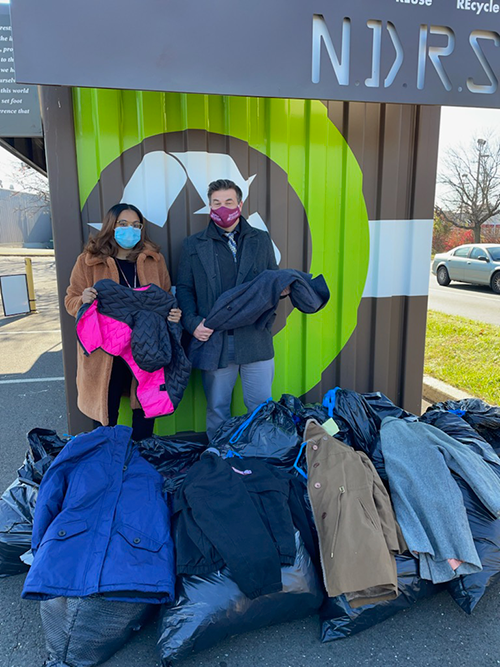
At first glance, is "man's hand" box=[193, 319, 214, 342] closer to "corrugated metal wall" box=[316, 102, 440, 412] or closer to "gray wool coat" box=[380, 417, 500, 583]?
"gray wool coat" box=[380, 417, 500, 583]

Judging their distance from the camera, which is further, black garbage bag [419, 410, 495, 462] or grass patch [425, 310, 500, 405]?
grass patch [425, 310, 500, 405]

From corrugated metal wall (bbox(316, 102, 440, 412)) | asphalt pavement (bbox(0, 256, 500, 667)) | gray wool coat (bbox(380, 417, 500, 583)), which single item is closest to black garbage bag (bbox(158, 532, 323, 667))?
asphalt pavement (bbox(0, 256, 500, 667))

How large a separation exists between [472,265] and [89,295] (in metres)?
15.3

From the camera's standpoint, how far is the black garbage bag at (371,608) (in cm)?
202

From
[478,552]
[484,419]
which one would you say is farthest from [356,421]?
[478,552]

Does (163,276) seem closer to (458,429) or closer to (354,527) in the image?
(354,527)

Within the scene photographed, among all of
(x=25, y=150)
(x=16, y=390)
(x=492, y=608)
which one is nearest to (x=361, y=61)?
(x=492, y=608)

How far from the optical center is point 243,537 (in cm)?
194

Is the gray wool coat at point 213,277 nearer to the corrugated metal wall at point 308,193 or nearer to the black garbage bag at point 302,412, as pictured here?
the black garbage bag at point 302,412

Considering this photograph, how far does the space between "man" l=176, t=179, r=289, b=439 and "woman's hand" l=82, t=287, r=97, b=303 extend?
52cm

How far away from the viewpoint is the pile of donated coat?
72.3 inches

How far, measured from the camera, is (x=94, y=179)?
3176mm

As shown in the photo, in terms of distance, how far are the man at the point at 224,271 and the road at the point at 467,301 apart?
25.2 feet

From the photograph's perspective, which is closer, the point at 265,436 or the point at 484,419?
the point at 265,436
